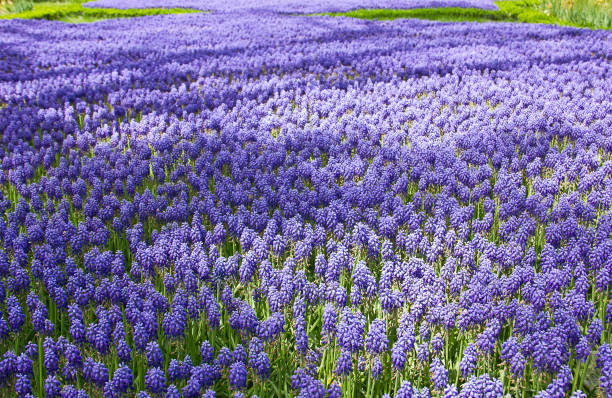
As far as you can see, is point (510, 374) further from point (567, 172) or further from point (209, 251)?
point (567, 172)

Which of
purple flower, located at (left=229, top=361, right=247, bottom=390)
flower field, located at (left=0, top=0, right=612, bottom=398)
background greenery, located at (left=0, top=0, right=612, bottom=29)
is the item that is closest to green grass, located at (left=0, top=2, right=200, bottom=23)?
background greenery, located at (left=0, top=0, right=612, bottom=29)

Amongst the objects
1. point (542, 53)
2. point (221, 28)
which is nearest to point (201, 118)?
point (542, 53)

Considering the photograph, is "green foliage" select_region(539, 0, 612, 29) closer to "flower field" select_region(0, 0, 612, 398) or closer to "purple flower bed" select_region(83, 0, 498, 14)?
"purple flower bed" select_region(83, 0, 498, 14)

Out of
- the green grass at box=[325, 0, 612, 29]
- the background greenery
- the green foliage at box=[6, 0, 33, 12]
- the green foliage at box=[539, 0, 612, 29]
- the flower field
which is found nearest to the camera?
the flower field

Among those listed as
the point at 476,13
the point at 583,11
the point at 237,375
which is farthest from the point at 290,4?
the point at 237,375

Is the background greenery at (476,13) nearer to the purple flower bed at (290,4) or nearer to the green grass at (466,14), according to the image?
the green grass at (466,14)

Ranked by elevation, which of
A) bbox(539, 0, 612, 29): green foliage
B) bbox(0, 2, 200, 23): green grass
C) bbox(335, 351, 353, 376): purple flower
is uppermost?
bbox(0, 2, 200, 23): green grass
